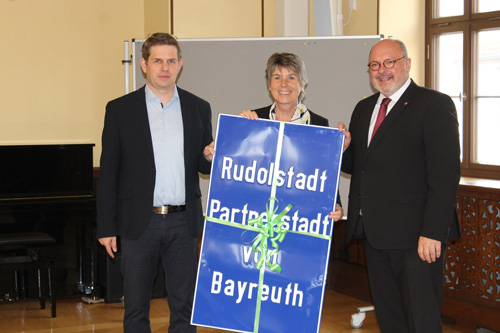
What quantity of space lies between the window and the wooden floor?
1.28 metres

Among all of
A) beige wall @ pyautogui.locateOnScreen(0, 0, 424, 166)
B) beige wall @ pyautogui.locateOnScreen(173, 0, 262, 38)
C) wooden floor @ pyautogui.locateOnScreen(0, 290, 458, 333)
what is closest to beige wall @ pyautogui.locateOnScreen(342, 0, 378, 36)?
beige wall @ pyautogui.locateOnScreen(0, 0, 424, 166)

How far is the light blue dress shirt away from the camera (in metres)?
2.83

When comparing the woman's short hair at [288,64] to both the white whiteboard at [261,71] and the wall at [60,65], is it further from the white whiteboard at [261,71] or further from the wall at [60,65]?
the wall at [60,65]

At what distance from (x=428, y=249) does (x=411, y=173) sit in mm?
313

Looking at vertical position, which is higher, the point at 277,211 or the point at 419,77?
the point at 419,77

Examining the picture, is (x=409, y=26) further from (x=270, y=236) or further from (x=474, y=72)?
(x=270, y=236)

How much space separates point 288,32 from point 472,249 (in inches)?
95.2

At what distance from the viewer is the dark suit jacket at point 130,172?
9.17 ft

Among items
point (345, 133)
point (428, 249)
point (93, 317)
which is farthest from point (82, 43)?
point (428, 249)

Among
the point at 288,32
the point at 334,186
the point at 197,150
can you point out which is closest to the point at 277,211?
the point at 334,186

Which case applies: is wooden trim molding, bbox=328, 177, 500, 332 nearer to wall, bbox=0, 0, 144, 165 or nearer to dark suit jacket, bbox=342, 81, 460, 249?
dark suit jacket, bbox=342, 81, 460, 249

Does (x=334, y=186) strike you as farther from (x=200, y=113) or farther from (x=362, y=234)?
(x=200, y=113)

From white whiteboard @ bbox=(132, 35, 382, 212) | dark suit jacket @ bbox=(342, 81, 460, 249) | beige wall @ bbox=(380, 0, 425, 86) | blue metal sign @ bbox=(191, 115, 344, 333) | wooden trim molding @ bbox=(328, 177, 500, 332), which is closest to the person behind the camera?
dark suit jacket @ bbox=(342, 81, 460, 249)

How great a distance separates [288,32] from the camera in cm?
556
